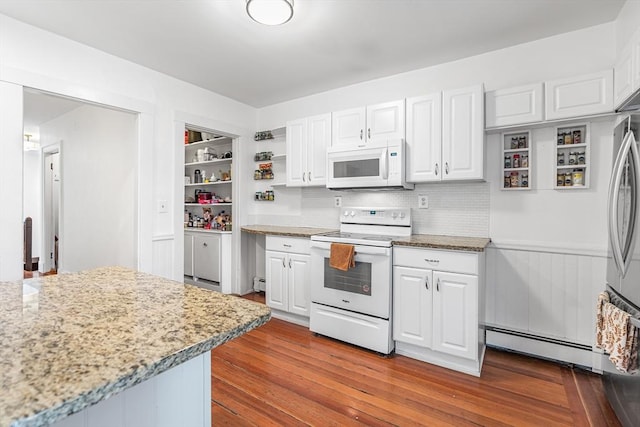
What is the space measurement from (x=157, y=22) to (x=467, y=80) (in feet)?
8.20

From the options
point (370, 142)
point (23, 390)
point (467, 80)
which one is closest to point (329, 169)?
point (370, 142)

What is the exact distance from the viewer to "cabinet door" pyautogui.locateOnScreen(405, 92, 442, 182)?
265 cm

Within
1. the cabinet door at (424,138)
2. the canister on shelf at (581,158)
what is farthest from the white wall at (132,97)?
the canister on shelf at (581,158)

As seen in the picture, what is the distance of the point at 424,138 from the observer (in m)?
2.72

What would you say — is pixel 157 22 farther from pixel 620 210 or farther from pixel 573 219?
pixel 573 219

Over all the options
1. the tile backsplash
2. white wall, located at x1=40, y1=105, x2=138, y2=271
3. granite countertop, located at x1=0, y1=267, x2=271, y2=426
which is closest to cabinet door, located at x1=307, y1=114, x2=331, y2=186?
the tile backsplash

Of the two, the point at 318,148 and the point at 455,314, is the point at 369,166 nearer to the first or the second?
the point at 318,148

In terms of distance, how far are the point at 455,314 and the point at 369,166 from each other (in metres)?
1.40

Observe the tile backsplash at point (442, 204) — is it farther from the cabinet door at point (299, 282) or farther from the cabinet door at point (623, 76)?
the cabinet door at point (623, 76)

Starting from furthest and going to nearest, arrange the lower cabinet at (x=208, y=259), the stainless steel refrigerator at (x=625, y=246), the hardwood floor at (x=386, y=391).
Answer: the lower cabinet at (x=208, y=259) → the hardwood floor at (x=386, y=391) → the stainless steel refrigerator at (x=625, y=246)

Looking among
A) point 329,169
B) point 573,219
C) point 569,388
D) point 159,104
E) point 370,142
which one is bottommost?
point 569,388

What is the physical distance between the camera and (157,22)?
2279 mm

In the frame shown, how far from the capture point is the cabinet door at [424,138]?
2.65m

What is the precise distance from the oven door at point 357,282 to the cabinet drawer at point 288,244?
0.18m
